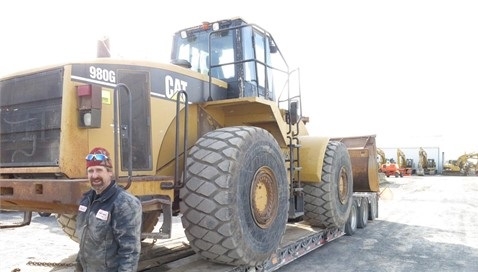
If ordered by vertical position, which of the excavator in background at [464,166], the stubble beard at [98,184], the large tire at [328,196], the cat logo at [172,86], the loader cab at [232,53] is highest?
the loader cab at [232,53]

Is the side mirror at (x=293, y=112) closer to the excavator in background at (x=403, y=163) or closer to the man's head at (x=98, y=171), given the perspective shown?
the man's head at (x=98, y=171)

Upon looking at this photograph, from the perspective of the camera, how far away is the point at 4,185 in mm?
3729

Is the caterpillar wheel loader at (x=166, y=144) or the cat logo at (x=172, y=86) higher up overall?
the cat logo at (x=172, y=86)

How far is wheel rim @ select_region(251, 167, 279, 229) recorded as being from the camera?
4.61 meters

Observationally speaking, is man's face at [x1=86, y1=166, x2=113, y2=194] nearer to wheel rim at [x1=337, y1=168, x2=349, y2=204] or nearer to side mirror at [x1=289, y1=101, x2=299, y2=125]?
side mirror at [x1=289, y1=101, x2=299, y2=125]

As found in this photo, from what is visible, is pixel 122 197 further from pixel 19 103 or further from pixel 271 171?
pixel 271 171

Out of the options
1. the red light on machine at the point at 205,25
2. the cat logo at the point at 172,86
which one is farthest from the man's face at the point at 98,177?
the red light on machine at the point at 205,25

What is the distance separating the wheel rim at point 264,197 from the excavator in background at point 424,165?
41010mm

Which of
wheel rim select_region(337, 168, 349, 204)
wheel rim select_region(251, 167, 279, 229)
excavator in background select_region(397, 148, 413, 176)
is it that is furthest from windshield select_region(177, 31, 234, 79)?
excavator in background select_region(397, 148, 413, 176)

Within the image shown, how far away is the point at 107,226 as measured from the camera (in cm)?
282

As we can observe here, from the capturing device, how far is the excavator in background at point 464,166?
137ft

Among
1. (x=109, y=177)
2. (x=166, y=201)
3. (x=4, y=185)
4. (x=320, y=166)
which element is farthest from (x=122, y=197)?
(x=320, y=166)

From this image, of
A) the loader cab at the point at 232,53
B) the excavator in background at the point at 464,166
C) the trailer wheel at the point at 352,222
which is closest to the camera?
the loader cab at the point at 232,53

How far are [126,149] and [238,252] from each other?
4.95 ft
